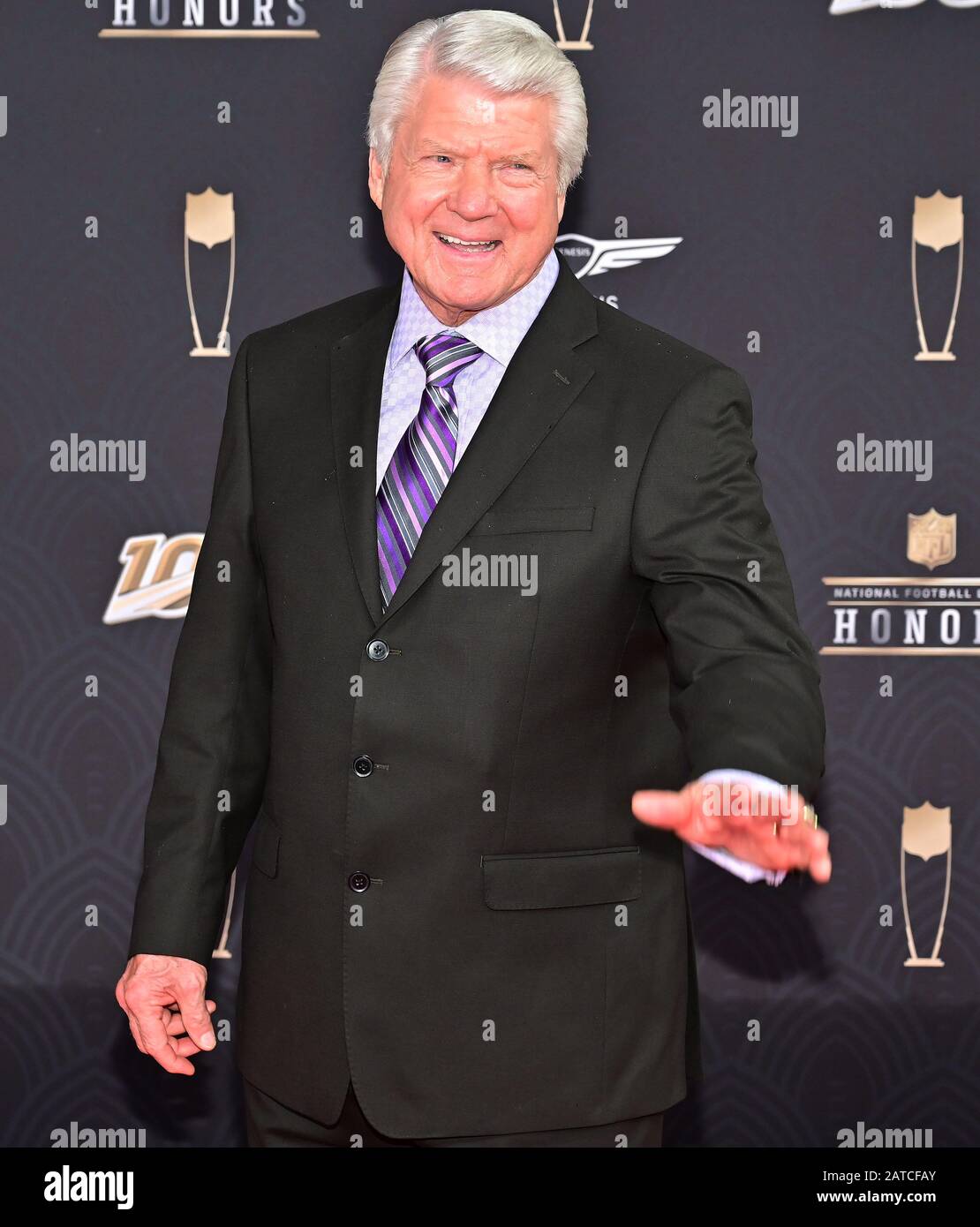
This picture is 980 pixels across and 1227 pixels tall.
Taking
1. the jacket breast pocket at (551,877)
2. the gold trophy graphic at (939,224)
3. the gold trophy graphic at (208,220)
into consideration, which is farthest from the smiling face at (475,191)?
the gold trophy graphic at (939,224)

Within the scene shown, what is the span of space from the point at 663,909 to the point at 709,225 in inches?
66.2

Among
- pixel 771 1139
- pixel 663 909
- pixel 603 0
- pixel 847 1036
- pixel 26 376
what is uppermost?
pixel 603 0

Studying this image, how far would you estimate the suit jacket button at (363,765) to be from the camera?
1778mm

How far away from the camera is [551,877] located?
70.6 inches

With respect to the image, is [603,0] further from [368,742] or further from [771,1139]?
[771,1139]

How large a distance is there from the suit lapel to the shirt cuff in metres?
0.46

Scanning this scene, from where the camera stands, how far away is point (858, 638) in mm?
3057

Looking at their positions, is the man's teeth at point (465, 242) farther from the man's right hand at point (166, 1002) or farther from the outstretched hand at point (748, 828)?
the man's right hand at point (166, 1002)

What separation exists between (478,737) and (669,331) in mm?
1513

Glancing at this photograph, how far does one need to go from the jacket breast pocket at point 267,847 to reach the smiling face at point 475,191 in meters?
0.74

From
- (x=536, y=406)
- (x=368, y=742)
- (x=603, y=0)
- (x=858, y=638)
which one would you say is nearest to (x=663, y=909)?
(x=368, y=742)

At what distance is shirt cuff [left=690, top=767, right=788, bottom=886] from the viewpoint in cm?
140

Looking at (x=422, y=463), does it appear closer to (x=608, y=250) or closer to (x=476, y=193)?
(x=476, y=193)

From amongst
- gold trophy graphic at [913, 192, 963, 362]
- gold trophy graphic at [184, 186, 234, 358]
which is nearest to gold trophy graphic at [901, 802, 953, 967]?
gold trophy graphic at [913, 192, 963, 362]
